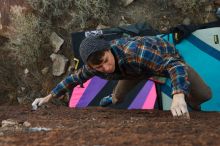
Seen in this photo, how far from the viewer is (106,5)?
5180mm

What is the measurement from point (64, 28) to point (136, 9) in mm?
783

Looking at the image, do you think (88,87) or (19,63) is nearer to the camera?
(88,87)

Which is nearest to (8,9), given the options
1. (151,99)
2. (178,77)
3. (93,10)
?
(93,10)

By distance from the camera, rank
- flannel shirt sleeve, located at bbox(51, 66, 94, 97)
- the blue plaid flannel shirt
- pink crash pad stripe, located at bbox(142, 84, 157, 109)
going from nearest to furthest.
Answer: the blue plaid flannel shirt → flannel shirt sleeve, located at bbox(51, 66, 94, 97) → pink crash pad stripe, located at bbox(142, 84, 157, 109)

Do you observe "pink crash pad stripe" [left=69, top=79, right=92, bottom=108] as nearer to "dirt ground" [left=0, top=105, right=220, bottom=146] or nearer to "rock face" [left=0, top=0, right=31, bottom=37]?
"rock face" [left=0, top=0, right=31, bottom=37]

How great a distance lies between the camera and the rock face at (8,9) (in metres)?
5.29

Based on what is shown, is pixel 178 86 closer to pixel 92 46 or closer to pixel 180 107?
pixel 180 107

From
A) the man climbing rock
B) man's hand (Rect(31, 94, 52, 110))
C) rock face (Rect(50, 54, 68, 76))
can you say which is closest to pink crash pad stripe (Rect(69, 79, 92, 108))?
rock face (Rect(50, 54, 68, 76))

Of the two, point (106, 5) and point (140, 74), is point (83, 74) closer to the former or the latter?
point (140, 74)

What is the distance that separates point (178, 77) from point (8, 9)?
312cm

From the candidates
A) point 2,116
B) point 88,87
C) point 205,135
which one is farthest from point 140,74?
point 88,87

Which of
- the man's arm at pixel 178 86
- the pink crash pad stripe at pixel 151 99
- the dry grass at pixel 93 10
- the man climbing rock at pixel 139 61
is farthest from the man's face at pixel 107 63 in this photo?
the dry grass at pixel 93 10

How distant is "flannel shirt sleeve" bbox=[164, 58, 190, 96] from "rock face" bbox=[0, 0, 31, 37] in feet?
9.73

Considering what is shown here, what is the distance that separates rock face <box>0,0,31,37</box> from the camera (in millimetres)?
5285
